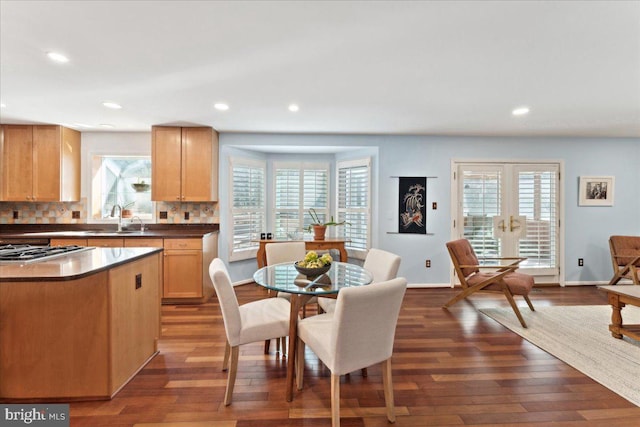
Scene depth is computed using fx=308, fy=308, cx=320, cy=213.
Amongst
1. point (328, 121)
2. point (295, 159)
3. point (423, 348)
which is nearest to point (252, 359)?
point (423, 348)

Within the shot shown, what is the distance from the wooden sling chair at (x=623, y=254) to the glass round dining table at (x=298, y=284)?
4268 millimetres

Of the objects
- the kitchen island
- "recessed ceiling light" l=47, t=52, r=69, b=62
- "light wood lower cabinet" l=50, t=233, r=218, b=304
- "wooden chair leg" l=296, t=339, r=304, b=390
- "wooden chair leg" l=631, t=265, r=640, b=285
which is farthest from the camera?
"wooden chair leg" l=631, t=265, r=640, b=285

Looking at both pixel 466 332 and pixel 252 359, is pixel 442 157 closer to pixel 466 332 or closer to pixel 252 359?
pixel 466 332

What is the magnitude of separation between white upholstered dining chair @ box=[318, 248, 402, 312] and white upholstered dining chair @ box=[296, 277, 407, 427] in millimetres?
687

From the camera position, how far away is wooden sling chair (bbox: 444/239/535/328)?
3.36 m

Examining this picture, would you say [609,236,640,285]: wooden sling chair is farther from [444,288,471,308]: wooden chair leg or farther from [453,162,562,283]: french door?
[444,288,471,308]: wooden chair leg

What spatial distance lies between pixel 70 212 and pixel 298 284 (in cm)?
433

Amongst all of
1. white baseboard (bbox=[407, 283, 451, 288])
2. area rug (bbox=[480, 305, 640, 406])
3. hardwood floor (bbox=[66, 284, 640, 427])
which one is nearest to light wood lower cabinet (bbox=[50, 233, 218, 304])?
hardwood floor (bbox=[66, 284, 640, 427])

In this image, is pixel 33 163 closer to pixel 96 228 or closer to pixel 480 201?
pixel 96 228

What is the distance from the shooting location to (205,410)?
192 cm

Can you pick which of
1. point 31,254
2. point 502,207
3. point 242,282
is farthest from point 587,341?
point 31,254

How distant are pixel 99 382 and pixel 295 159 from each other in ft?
13.0

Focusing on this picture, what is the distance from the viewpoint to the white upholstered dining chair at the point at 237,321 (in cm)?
194

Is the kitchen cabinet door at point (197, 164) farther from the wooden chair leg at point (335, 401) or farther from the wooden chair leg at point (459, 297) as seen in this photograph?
the wooden chair leg at point (459, 297)
